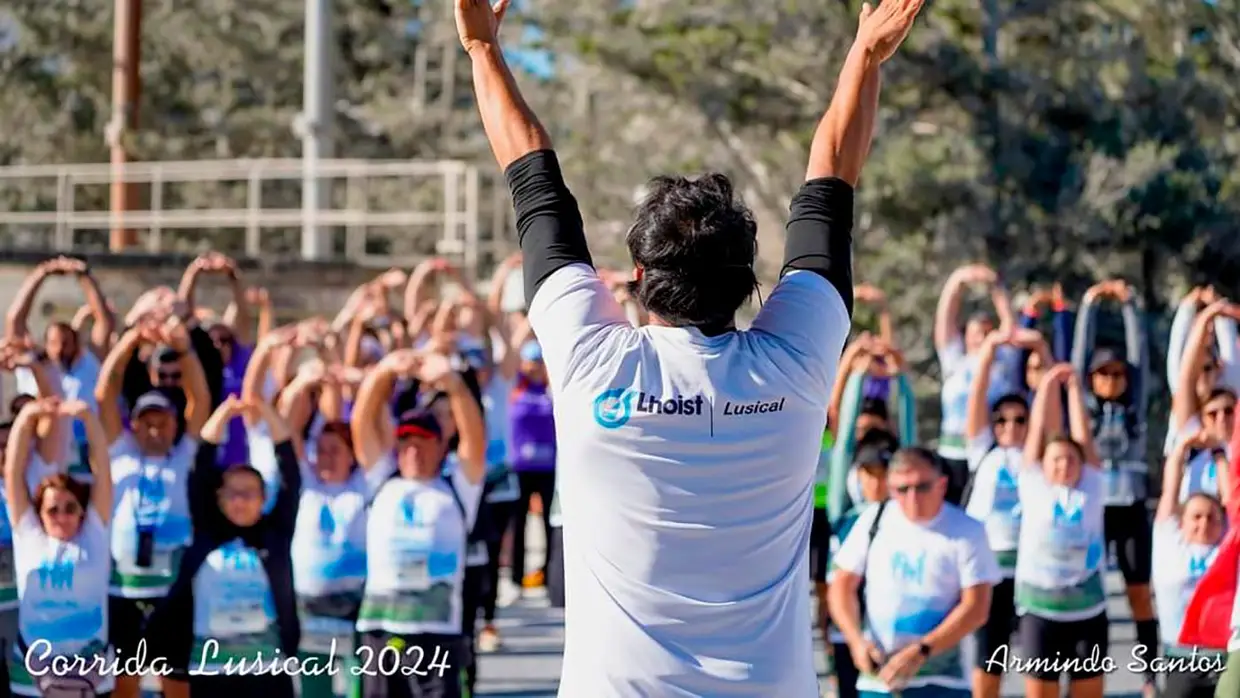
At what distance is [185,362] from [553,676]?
273 cm

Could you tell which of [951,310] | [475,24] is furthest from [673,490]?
[951,310]

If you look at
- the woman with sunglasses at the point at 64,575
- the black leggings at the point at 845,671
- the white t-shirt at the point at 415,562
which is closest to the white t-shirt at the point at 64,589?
the woman with sunglasses at the point at 64,575

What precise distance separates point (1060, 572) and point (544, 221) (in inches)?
219

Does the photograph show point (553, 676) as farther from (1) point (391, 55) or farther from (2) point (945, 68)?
(1) point (391, 55)

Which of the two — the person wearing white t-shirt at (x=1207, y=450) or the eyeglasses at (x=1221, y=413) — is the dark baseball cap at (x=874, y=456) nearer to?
the person wearing white t-shirt at (x=1207, y=450)

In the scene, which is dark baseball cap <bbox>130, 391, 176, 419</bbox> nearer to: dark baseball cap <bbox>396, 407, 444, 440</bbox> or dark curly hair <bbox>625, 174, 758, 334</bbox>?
dark baseball cap <bbox>396, 407, 444, 440</bbox>

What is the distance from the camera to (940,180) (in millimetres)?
15148

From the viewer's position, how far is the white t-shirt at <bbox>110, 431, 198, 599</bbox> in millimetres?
7672

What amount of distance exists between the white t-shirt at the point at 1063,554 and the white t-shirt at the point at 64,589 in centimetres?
389

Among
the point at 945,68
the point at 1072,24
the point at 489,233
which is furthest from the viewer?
the point at 489,233

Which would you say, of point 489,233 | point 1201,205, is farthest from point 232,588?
point 489,233

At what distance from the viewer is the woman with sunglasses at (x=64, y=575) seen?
682cm

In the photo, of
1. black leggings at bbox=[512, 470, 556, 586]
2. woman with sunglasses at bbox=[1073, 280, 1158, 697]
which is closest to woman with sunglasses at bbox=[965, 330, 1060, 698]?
woman with sunglasses at bbox=[1073, 280, 1158, 697]

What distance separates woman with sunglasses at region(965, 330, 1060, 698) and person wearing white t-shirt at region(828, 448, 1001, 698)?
172 centimetres
